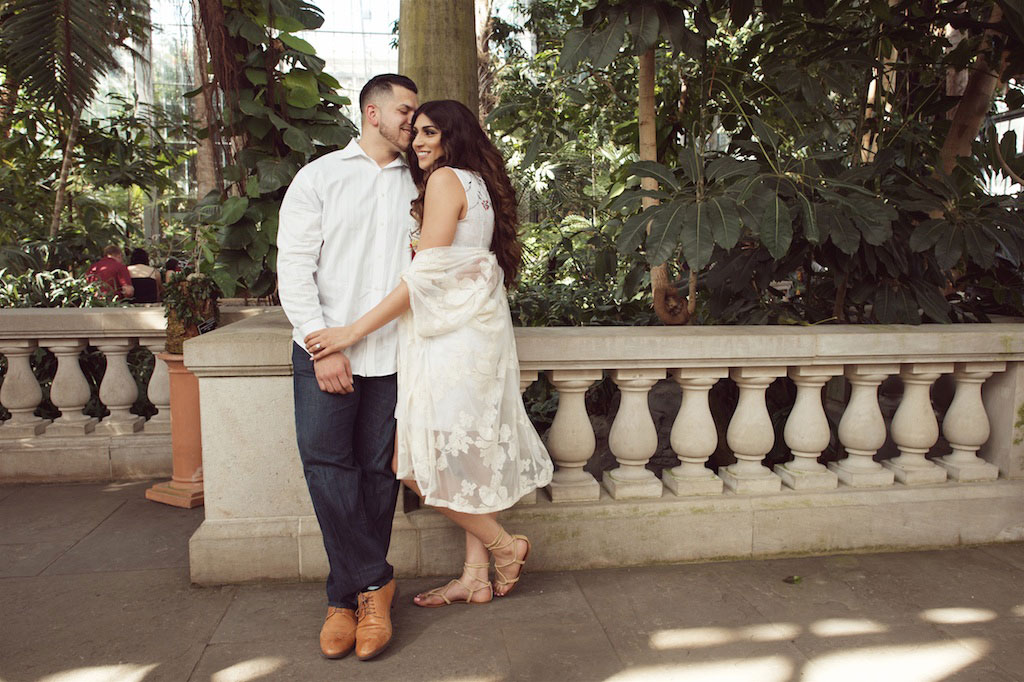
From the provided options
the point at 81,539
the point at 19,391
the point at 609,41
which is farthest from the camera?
the point at 19,391

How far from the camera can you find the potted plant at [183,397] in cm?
399

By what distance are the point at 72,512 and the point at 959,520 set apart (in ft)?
14.0

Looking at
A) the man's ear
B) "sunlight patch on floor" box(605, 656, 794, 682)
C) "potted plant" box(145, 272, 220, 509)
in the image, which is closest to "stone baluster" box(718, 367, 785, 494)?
"sunlight patch on floor" box(605, 656, 794, 682)

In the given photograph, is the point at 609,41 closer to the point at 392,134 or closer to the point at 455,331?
the point at 392,134

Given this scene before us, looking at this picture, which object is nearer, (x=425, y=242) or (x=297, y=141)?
(x=425, y=242)

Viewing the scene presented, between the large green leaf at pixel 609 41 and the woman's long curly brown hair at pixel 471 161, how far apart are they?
784 millimetres

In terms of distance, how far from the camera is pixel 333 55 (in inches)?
1257

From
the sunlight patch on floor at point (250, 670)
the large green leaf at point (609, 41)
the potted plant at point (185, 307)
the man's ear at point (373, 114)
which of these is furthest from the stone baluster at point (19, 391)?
the large green leaf at point (609, 41)

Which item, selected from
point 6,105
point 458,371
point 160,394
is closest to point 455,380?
point 458,371

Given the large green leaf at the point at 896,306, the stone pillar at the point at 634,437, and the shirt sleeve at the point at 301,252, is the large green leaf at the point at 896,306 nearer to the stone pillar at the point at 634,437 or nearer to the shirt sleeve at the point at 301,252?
the stone pillar at the point at 634,437

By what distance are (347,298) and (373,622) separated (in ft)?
3.61

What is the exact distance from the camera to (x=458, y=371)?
2.62 metres

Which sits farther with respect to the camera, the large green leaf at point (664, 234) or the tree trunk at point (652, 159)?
the tree trunk at point (652, 159)

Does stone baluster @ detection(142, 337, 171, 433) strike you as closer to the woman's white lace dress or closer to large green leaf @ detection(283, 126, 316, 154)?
large green leaf @ detection(283, 126, 316, 154)
